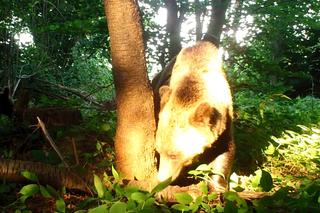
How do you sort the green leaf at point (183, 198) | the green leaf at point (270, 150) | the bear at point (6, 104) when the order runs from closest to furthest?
1. the green leaf at point (183, 198)
2. the green leaf at point (270, 150)
3. the bear at point (6, 104)

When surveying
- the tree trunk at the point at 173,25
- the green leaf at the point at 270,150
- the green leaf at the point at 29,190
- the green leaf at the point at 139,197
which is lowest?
the green leaf at the point at 139,197

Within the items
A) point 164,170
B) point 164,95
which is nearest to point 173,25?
point 164,95

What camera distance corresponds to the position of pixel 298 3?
12.9 m

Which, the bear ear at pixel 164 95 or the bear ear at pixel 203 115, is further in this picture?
the bear ear at pixel 164 95

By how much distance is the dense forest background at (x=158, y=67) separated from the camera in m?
4.42

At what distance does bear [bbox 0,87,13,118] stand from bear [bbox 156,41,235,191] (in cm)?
245

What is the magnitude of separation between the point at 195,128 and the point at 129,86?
0.89 m

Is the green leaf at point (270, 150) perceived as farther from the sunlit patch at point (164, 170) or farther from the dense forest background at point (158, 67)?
the sunlit patch at point (164, 170)

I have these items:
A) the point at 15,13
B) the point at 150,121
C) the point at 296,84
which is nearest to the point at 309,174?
the point at 150,121

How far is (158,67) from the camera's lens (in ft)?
39.0

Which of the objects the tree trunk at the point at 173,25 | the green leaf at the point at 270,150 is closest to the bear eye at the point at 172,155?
the green leaf at the point at 270,150

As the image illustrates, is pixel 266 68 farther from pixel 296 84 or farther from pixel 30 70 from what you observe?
pixel 296 84

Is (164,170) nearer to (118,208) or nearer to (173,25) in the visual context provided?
(118,208)

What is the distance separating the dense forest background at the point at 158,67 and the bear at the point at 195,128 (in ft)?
1.10
